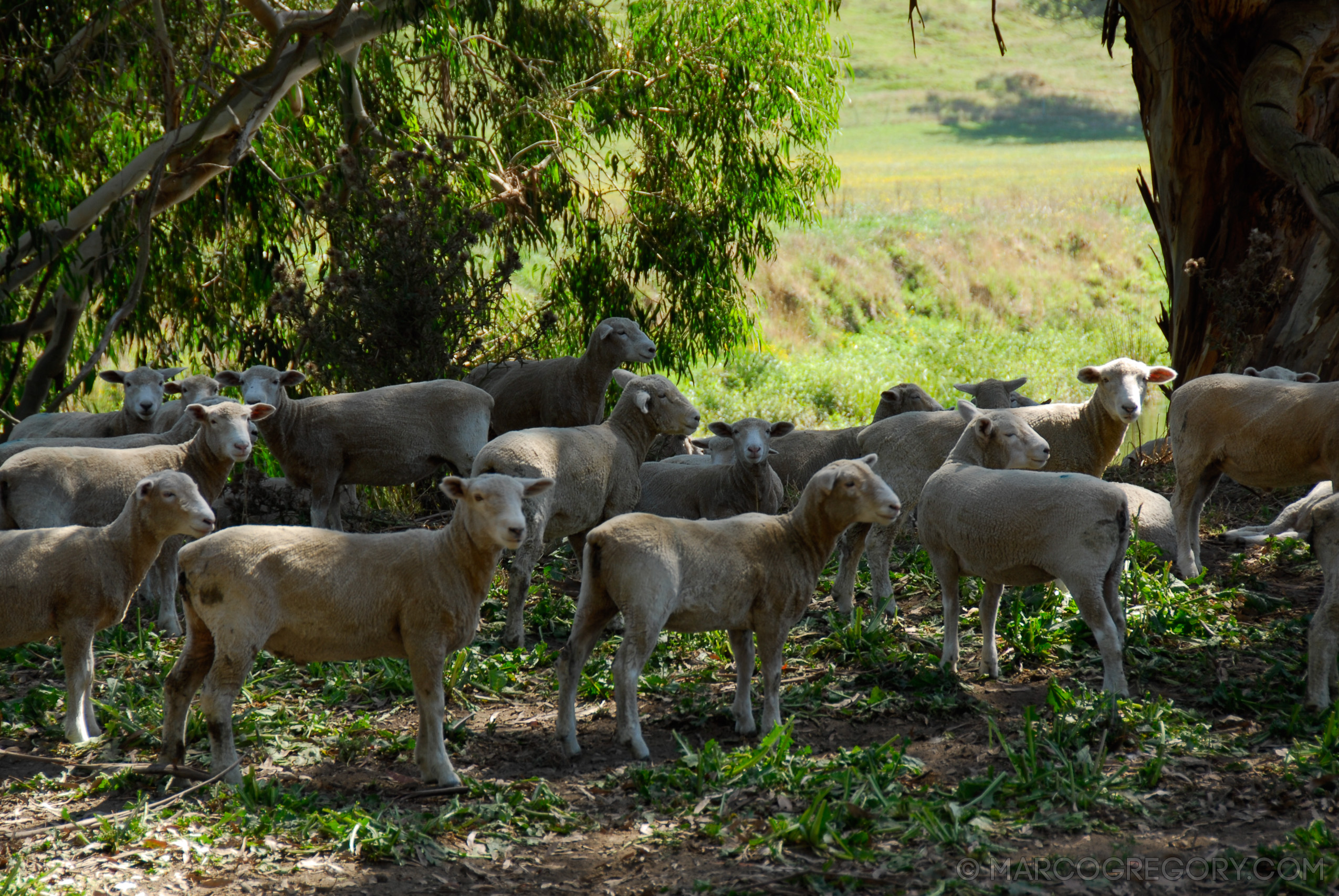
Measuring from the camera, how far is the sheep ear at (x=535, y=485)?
5.88m

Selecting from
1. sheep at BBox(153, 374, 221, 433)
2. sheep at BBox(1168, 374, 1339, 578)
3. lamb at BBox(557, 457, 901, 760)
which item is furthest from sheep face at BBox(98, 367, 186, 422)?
sheep at BBox(1168, 374, 1339, 578)

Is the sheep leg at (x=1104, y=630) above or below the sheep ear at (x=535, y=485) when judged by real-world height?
below

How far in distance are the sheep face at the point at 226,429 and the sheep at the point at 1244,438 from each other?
688 cm

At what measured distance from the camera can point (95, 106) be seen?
12.9 metres

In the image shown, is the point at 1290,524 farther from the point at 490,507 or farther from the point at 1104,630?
the point at 490,507

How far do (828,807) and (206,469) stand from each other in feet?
16.0

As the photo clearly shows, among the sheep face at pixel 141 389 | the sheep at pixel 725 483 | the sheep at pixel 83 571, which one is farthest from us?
the sheep face at pixel 141 389

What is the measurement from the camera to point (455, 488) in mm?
5727

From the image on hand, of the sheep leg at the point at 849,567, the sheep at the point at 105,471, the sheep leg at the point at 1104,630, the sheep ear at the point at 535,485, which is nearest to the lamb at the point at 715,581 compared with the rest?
the sheep ear at the point at 535,485

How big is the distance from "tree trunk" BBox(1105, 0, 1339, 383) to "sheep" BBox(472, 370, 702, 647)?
6196mm

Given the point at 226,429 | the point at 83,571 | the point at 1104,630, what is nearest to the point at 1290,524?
the point at 1104,630

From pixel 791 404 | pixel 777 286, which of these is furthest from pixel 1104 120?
pixel 791 404

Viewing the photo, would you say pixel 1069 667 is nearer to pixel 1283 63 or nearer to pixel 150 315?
pixel 1283 63

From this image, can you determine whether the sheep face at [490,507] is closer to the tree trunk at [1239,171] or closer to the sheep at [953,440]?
the sheep at [953,440]
